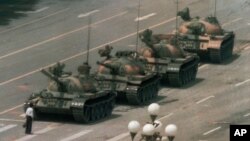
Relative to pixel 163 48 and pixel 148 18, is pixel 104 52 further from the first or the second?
pixel 148 18

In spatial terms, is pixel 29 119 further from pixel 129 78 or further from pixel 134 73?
pixel 134 73

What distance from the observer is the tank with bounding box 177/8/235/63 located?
8219cm

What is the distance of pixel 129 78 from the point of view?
70125 millimetres

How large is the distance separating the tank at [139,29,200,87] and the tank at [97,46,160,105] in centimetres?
257

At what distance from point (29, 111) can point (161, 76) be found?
13205 millimetres

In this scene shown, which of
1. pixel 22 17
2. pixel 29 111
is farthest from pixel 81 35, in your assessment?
pixel 29 111

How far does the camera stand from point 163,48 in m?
76.5

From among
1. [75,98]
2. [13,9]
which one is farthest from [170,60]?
[13,9]

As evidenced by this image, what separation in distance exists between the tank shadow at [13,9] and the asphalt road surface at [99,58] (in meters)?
0.52

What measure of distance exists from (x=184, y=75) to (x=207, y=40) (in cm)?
753

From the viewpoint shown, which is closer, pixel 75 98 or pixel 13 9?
pixel 75 98

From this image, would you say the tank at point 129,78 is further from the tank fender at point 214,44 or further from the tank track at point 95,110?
the tank fender at point 214,44

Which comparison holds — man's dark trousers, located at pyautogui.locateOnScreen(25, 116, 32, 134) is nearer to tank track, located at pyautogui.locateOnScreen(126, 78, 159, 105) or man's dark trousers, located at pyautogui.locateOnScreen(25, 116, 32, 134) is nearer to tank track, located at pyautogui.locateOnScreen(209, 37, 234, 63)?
tank track, located at pyautogui.locateOnScreen(126, 78, 159, 105)

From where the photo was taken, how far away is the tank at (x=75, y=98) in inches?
2562
